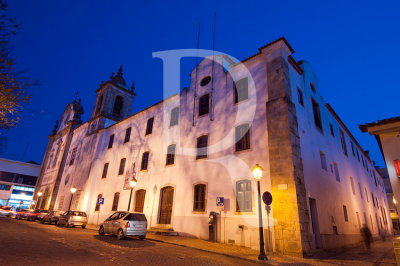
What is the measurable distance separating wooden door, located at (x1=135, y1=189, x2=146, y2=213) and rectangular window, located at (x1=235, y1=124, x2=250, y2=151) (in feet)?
31.6

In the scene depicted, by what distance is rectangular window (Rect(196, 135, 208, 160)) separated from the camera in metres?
15.9

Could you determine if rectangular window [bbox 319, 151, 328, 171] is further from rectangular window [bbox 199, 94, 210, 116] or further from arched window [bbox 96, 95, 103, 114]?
arched window [bbox 96, 95, 103, 114]

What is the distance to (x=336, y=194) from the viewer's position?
15.4m

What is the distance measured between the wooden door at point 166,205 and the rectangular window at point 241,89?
8172 millimetres

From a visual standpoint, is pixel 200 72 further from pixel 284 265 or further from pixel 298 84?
pixel 284 265

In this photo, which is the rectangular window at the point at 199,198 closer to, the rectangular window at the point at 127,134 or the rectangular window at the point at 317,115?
the rectangular window at the point at 317,115

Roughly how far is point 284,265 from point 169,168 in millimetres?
11378

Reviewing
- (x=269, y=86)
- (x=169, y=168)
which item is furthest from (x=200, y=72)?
(x=169, y=168)

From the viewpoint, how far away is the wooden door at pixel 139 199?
18.9m

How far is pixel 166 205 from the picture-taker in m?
16.9

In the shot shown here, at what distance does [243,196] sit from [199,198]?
335cm

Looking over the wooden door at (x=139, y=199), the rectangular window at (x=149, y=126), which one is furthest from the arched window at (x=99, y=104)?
the wooden door at (x=139, y=199)

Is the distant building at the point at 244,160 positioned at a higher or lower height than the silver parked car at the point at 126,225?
higher

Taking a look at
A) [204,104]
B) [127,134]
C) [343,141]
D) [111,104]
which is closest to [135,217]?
[204,104]
